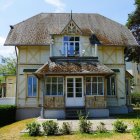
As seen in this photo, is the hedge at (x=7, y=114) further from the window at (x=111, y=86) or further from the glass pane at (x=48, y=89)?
the window at (x=111, y=86)

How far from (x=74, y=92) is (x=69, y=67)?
2.22 m

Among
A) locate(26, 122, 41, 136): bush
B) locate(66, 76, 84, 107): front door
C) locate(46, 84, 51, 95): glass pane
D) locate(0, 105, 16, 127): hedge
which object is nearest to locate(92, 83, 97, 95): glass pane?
locate(66, 76, 84, 107): front door

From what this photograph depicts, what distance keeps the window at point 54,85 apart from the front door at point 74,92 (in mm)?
637

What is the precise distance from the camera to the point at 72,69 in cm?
2592

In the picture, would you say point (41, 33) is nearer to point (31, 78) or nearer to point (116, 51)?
point (31, 78)

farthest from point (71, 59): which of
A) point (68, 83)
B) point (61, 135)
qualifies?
point (61, 135)

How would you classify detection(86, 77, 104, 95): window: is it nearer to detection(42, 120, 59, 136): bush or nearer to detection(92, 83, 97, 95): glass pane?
detection(92, 83, 97, 95): glass pane

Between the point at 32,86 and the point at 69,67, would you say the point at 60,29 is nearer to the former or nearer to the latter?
the point at 69,67

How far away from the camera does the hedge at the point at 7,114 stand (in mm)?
23700

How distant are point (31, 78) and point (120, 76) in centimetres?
877

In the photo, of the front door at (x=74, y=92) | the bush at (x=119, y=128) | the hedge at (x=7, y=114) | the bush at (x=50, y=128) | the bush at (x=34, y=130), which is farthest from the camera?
the front door at (x=74, y=92)

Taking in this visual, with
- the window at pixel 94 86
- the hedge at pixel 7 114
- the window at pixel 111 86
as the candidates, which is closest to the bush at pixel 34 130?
the hedge at pixel 7 114

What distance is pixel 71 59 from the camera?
91.1 ft

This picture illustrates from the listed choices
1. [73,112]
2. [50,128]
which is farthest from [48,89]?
[50,128]
